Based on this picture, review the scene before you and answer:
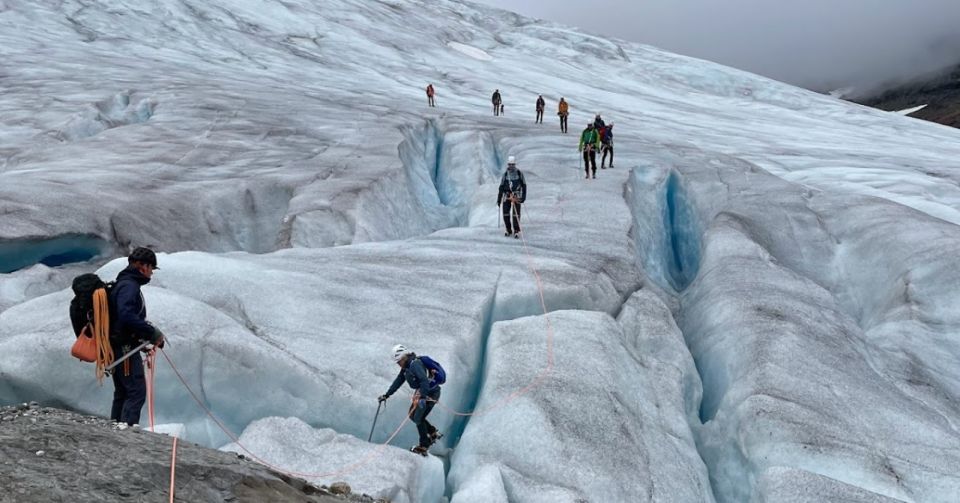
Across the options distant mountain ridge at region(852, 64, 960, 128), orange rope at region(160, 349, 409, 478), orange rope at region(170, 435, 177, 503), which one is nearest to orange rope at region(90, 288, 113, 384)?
orange rope at region(170, 435, 177, 503)

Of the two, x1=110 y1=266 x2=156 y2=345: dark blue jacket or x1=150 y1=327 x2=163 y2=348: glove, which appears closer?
x1=110 y1=266 x2=156 y2=345: dark blue jacket

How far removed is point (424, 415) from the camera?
10.3 metres

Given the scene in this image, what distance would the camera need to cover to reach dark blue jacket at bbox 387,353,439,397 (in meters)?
10.1

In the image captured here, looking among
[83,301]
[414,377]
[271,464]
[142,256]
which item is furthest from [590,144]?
[83,301]

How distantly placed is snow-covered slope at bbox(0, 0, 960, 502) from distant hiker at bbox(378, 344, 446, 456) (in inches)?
22.8

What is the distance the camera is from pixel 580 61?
63.2 m

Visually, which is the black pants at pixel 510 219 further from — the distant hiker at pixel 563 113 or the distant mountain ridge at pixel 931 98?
the distant mountain ridge at pixel 931 98

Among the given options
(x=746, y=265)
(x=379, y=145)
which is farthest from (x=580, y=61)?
(x=746, y=265)

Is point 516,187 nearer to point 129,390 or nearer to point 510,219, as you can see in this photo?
point 510,219

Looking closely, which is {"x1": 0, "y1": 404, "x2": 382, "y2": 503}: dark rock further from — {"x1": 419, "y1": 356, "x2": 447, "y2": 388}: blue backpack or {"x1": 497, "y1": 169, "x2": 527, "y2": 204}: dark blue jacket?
{"x1": 497, "y1": 169, "x2": 527, "y2": 204}: dark blue jacket

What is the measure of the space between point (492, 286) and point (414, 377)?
4.33 meters

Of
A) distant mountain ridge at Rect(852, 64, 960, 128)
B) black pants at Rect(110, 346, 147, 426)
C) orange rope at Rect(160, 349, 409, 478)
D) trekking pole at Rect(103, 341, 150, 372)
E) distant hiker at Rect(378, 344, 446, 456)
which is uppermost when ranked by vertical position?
distant mountain ridge at Rect(852, 64, 960, 128)

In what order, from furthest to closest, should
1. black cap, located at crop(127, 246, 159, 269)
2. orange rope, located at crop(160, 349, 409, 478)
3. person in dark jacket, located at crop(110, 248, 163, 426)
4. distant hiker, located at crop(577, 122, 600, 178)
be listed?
distant hiker, located at crop(577, 122, 600, 178) < orange rope, located at crop(160, 349, 409, 478) < black cap, located at crop(127, 246, 159, 269) < person in dark jacket, located at crop(110, 248, 163, 426)

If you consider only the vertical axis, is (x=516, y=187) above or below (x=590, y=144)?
below
